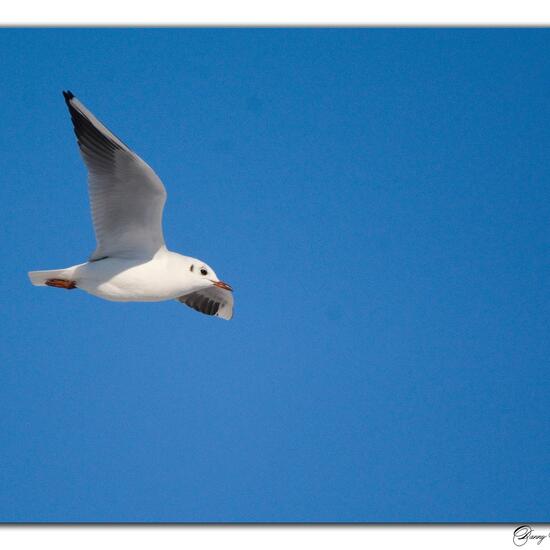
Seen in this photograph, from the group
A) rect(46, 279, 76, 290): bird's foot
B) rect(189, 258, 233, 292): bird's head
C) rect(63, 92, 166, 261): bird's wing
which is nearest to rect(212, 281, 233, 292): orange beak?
rect(189, 258, 233, 292): bird's head

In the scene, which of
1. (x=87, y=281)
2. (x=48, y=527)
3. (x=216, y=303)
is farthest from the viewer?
(x=216, y=303)

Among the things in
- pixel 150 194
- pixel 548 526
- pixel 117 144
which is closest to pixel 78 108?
pixel 117 144

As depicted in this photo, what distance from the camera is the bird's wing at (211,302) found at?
321 inches

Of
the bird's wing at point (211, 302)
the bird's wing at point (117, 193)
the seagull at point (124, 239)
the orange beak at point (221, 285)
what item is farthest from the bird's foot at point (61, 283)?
the bird's wing at point (211, 302)

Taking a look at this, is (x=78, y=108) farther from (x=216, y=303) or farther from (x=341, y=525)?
(x=341, y=525)

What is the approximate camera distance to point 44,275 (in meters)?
6.62

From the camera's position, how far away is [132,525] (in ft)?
18.8

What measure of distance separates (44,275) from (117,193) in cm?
86

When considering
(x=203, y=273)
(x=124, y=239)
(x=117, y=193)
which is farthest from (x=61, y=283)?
(x=203, y=273)

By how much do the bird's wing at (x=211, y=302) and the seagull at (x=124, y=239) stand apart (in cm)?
123

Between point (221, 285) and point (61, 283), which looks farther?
point (221, 285)

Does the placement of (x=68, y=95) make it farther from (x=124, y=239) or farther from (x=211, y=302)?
(x=211, y=302)

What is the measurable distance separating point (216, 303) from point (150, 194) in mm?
1978

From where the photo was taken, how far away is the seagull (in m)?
6.30
